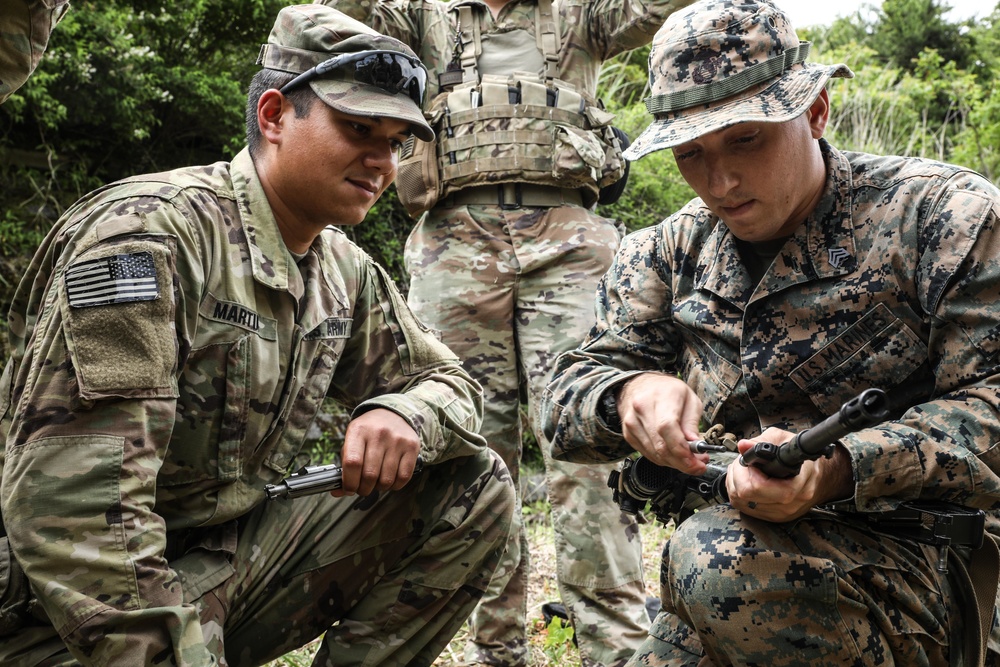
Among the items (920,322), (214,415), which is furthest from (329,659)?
(920,322)

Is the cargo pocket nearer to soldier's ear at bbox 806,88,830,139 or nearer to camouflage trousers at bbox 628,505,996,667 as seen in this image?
camouflage trousers at bbox 628,505,996,667

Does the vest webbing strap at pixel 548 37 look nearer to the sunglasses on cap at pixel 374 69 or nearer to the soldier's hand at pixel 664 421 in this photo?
the sunglasses on cap at pixel 374 69

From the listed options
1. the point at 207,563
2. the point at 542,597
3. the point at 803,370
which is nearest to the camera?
the point at 803,370

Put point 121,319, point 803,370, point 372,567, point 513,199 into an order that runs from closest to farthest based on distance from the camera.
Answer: point 121,319, point 803,370, point 372,567, point 513,199

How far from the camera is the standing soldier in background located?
364 cm

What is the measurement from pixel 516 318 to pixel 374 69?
4.55ft

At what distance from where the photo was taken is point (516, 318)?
150 inches

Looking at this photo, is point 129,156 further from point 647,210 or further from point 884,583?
point 884,583

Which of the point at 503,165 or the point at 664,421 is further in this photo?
the point at 503,165

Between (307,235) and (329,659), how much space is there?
1.15m

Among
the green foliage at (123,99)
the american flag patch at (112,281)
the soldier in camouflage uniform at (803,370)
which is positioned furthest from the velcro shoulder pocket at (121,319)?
the green foliage at (123,99)

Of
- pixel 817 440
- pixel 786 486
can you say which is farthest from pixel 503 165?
pixel 817 440

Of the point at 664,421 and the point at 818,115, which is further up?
the point at 818,115

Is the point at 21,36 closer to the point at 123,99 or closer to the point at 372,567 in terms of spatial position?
the point at 372,567
